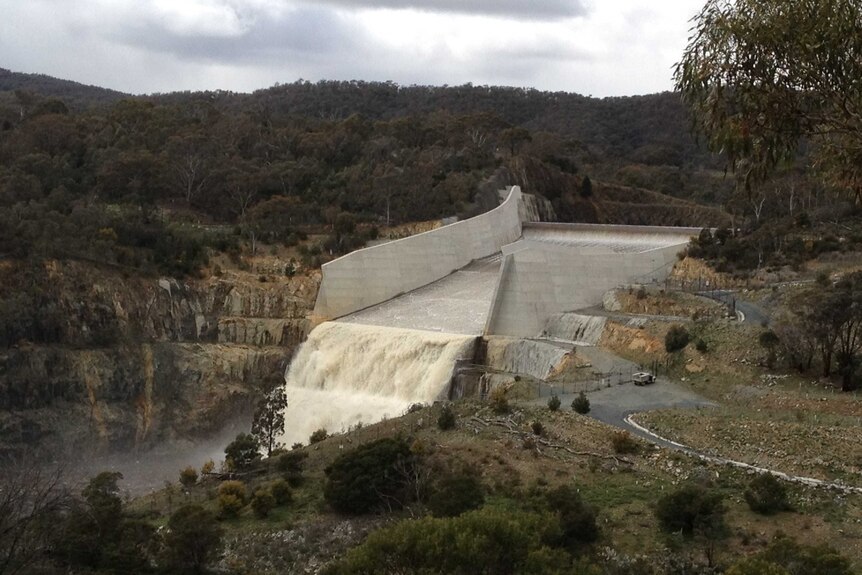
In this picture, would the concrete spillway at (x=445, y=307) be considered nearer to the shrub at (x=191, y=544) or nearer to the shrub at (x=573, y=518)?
the shrub at (x=573, y=518)

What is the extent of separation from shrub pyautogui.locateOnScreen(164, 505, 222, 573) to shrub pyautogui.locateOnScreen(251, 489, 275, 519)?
2108 mm

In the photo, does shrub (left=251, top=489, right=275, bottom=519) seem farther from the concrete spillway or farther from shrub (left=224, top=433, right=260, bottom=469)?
the concrete spillway

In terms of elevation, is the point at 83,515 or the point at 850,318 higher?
the point at 850,318

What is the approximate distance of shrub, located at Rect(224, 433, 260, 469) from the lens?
74.1 ft

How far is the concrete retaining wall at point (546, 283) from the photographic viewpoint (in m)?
30.4

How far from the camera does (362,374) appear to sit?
31.2 meters

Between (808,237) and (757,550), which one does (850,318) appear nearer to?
(757,550)

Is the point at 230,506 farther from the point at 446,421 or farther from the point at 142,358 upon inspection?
the point at 142,358

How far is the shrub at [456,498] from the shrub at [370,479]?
1649 millimetres

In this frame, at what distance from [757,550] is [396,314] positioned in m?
20.6

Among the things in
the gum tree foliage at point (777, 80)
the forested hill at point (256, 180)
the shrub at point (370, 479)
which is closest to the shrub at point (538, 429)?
the shrub at point (370, 479)

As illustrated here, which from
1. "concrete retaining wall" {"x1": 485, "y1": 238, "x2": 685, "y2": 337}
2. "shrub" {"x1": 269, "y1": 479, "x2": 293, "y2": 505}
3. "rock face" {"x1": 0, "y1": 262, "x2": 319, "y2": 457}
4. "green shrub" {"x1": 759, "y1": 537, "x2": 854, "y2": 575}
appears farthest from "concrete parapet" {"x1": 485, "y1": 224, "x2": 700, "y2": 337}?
"green shrub" {"x1": 759, "y1": 537, "x2": 854, "y2": 575}

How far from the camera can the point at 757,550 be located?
15.0 m

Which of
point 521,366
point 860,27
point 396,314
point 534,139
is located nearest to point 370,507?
point 521,366
